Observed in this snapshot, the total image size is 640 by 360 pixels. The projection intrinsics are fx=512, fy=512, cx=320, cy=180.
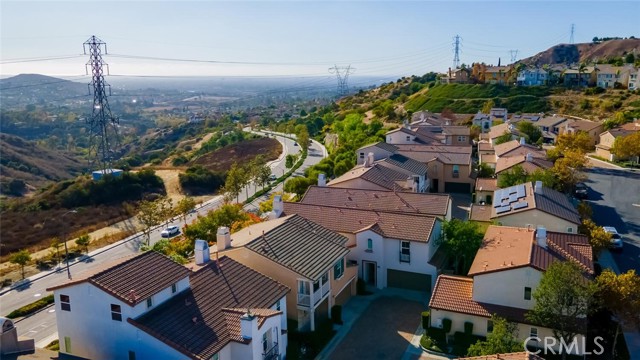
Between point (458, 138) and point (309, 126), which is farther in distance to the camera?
point (309, 126)

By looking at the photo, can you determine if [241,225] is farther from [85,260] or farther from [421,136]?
[421,136]

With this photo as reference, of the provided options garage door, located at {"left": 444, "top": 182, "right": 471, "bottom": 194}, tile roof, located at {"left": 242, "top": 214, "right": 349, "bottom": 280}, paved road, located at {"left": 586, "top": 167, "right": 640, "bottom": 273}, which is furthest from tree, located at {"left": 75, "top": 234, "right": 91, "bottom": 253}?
paved road, located at {"left": 586, "top": 167, "right": 640, "bottom": 273}

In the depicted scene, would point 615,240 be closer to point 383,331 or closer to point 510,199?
point 510,199

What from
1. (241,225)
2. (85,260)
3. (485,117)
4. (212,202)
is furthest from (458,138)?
(85,260)

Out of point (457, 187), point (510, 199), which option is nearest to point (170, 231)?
point (457, 187)

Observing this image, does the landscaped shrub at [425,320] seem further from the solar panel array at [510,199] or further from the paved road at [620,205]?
the paved road at [620,205]

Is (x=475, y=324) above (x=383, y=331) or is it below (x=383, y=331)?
above

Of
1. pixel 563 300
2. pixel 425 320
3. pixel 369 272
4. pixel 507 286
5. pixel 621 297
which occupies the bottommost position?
pixel 425 320
